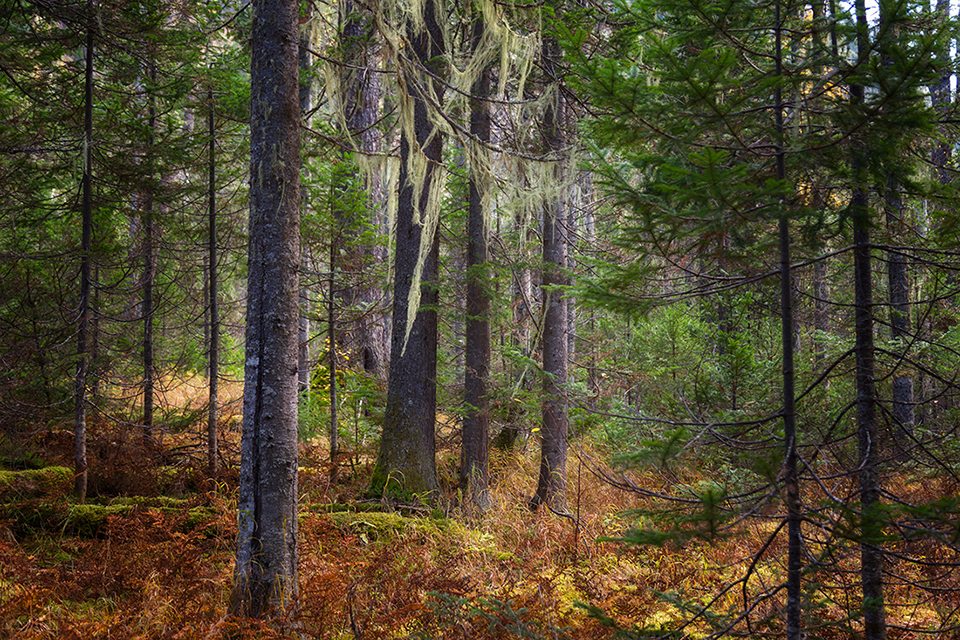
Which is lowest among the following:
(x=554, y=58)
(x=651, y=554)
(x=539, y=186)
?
(x=651, y=554)

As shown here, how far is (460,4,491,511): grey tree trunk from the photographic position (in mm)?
7924

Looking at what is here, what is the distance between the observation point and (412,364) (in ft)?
25.2

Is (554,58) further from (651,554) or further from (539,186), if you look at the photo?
(651,554)

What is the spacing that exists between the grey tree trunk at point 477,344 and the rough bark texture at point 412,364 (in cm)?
61

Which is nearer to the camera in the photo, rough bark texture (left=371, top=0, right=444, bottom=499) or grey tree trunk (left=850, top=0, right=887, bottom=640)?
grey tree trunk (left=850, top=0, right=887, bottom=640)

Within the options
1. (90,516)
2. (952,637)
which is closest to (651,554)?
(952,637)

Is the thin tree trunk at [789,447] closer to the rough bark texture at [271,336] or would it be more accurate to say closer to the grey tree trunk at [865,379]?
the grey tree trunk at [865,379]

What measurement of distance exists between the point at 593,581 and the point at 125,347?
25.8 ft

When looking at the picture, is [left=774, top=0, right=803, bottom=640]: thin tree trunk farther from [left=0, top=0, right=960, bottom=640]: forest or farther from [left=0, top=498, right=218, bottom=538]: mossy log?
[left=0, top=498, right=218, bottom=538]: mossy log

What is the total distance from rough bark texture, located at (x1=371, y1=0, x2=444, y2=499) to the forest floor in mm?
521

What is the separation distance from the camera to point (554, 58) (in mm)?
7418

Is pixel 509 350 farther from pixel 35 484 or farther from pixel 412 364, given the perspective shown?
pixel 35 484

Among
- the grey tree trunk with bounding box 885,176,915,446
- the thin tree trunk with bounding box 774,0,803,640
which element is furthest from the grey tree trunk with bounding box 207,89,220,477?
the grey tree trunk with bounding box 885,176,915,446

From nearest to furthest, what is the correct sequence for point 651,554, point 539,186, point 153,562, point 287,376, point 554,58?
point 287,376 < point 153,562 < point 651,554 < point 539,186 < point 554,58
